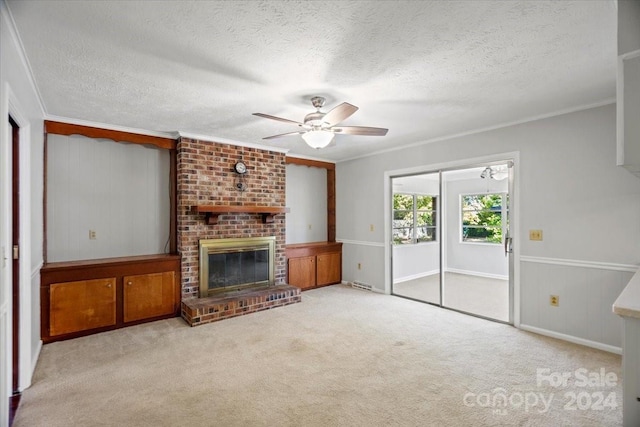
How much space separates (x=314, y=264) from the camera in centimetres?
552

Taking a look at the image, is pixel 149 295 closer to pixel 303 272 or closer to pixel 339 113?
pixel 303 272

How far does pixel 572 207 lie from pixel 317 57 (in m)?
3.02

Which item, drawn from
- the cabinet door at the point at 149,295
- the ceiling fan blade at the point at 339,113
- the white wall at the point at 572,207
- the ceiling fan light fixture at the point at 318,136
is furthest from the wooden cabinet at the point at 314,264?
the ceiling fan blade at the point at 339,113

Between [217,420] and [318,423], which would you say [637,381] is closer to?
[318,423]

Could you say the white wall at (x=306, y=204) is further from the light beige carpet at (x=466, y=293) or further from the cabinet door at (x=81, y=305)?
the cabinet door at (x=81, y=305)

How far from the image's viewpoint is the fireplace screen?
4258mm

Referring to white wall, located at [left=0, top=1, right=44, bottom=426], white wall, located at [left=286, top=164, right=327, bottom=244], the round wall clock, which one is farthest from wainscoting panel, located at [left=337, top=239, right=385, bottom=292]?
white wall, located at [left=0, top=1, right=44, bottom=426]

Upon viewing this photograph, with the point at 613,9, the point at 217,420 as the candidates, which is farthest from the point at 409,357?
the point at 613,9

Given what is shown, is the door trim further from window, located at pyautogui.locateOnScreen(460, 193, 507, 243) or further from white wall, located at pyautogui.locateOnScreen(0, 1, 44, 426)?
window, located at pyautogui.locateOnScreen(460, 193, 507, 243)

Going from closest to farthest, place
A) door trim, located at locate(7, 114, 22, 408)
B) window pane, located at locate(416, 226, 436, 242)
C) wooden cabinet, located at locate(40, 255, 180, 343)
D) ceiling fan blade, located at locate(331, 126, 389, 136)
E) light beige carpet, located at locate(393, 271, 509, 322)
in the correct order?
1. door trim, located at locate(7, 114, 22, 408)
2. ceiling fan blade, located at locate(331, 126, 389, 136)
3. wooden cabinet, located at locate(40, 255, 180, 343)
4. light beige carpet, located at locate(393, 271, 509, 322)
5. window pane, located at locate(416, 226, 436, 242)

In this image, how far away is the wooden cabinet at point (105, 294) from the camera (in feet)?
10.6

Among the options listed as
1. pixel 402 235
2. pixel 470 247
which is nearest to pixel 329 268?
pixel 402 235

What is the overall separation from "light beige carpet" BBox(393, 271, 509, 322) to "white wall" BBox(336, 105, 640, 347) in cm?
69

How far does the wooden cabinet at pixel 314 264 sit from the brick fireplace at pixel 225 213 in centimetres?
23
